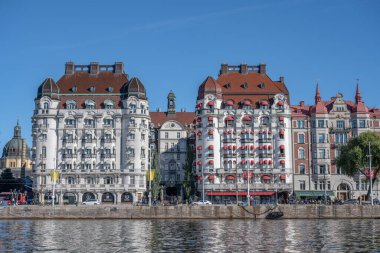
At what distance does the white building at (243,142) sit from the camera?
142m

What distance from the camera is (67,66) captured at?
15688cm

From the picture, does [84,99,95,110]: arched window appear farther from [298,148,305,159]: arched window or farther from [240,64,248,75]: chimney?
[298,148,305,159]: arched window

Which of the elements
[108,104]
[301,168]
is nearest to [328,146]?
[301,168]

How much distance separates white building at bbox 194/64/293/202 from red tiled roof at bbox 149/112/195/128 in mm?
24750

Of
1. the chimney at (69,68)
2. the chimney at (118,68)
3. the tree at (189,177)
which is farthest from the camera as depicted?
the chimney at (118,68)

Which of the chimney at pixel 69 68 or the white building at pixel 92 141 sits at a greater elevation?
the chimney at pixel 69 68

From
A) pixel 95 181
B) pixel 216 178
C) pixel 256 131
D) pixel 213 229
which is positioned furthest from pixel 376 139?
pixel 95 181

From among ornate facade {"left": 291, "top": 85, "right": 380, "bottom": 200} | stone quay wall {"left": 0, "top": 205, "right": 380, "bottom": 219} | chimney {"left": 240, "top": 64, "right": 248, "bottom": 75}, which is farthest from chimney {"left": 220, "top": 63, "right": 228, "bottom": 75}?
stone quay wall {"left": 0, "top": 205, "right": 380, "bottom": 219}

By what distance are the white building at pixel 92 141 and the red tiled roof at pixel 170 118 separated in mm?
20559

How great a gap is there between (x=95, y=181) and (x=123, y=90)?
2515 centimetres

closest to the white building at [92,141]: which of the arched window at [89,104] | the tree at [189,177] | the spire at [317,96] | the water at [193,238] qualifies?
the arched window at [89,104]

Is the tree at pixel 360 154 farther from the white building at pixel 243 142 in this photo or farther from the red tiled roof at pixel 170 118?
the red tiled roof at pixel 170 118

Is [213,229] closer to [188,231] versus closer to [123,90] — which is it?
[188,231]

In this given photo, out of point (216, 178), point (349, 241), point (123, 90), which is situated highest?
point (123, 90)
